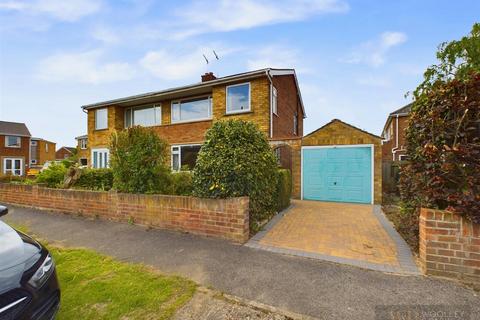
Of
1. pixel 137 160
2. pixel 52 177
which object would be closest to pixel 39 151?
pixel 52 177

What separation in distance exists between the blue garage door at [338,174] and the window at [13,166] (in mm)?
37717

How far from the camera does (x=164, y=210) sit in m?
5.55

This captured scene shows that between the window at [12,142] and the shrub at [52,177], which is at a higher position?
the window at [12,142]

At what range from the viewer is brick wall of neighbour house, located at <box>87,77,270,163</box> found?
10.9 m

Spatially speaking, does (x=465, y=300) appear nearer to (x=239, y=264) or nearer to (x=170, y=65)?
(x=239, y=264)

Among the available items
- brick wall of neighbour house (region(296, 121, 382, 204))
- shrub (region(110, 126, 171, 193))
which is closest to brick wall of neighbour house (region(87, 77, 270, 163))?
brick wall of neighbour house (region(296, 121, 382, 204))

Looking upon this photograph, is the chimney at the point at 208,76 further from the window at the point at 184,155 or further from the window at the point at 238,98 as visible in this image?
the window at the point at 184,155

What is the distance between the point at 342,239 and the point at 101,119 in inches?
658

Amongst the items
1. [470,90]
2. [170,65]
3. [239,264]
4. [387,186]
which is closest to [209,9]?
[170,65]

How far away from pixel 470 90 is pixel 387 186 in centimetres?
935

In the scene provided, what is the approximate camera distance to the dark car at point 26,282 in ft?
6.37

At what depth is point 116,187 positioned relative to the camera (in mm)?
6484

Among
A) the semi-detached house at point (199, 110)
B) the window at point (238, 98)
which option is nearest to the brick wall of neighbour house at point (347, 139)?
the semi-detached house at point (199, 110)

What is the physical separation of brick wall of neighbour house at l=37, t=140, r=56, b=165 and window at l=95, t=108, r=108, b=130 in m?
32.1
